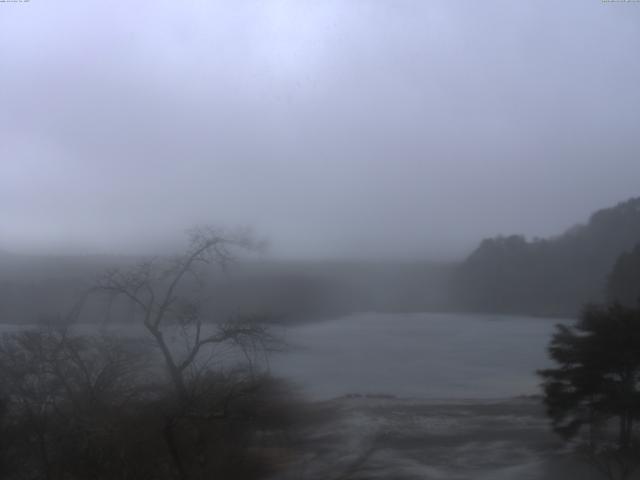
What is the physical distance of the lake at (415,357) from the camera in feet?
65.2

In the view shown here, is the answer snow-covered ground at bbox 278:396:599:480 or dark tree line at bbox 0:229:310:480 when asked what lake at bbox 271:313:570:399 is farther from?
dark tree line at bbox 0:229:310:480

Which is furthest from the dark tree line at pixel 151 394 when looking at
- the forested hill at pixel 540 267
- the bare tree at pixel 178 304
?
the forested hill at pixel 540 267

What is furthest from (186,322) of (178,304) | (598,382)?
(598,382)

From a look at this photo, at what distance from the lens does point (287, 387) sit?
16.1 meters

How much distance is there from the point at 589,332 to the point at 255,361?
22.4 feet

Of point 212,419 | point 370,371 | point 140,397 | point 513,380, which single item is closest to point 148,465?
point 212,419

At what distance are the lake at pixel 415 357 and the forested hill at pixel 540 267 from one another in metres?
1.74

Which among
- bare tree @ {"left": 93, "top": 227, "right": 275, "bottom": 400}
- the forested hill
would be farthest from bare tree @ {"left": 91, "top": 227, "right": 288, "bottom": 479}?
the forested hill

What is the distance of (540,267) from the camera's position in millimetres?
30766

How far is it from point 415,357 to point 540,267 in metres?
8.74

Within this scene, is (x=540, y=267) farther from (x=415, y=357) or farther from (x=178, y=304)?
(x=178, y=304)

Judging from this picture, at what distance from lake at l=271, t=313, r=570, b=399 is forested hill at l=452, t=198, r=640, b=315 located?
5.72 feet

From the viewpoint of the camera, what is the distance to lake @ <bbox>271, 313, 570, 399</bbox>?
19859 mm

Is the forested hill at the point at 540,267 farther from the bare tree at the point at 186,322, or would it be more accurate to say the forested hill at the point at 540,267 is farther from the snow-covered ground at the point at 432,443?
the bare tree at the point at 186,322
